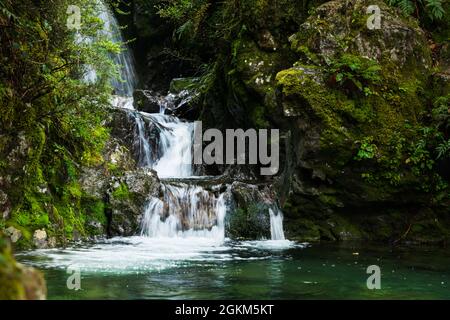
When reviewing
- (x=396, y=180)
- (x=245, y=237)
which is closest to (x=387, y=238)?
(x=396, y=180)

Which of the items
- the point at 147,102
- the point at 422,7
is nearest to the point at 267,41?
the point at 422,7

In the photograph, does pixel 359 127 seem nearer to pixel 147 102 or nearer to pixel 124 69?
pixel 147 102

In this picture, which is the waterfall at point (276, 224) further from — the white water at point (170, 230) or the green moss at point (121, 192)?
the green moss at point (121, 192)

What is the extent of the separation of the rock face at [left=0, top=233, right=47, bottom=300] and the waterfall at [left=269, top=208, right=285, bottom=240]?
389 inches

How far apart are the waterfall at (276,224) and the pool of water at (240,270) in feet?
4.20

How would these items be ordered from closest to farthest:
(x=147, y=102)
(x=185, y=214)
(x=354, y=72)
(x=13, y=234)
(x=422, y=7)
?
1. (x=13, y=234)
2. (x=354, y=72)
3. (x=185, y=214)
4. (x=422, y=7)
5. (x=147, y=102)

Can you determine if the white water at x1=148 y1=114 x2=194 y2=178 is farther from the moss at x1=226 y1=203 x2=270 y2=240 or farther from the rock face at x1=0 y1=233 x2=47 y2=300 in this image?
the rock face at x1=0 y1=233 x2=47 y2=300

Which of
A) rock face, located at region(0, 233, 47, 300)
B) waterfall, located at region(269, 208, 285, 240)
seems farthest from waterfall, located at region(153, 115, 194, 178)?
rock face, located at region(0, 233, 47, 300)

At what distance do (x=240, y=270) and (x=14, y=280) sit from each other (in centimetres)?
522

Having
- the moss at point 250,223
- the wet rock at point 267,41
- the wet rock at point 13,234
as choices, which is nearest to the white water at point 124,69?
the wet rock at point 267,41

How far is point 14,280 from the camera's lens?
247 centimetres

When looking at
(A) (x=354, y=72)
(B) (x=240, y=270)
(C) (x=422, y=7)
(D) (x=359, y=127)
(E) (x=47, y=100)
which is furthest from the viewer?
(C) (x=422, y=7)

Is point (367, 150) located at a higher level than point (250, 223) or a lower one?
higher

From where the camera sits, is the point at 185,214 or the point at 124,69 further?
the point at 124,69
